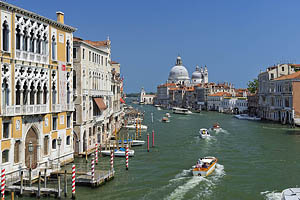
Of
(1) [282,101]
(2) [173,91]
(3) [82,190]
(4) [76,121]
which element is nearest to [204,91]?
(2) [173,91]

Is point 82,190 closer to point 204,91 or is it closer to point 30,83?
point 30,83

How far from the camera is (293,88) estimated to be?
51312mm

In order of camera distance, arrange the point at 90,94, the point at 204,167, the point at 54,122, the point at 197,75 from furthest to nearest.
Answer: the point at 197,75 → the point at 90,94 → the point at 204,167 → the point at 54,122

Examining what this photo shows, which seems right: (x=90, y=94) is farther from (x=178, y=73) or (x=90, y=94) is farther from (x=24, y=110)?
(x=178, y=73)

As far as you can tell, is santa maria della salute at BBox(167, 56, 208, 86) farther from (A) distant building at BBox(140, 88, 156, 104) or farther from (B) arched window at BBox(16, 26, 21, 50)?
(B) arched window at BBox(16, 26, 21, 50)

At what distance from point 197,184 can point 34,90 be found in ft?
31.0

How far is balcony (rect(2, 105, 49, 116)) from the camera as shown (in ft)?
50.9

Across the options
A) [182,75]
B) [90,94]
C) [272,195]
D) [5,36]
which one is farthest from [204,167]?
[182,75]

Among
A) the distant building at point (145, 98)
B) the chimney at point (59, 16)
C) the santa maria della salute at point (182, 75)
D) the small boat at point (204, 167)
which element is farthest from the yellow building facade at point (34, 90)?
the distant building at point (145, 98)

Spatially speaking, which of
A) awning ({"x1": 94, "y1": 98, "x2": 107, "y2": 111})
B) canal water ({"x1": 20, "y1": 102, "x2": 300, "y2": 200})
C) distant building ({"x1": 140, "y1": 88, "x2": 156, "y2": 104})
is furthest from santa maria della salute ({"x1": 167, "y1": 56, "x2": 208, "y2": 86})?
awning ({"x1": 94, "y1": 98, "x2": 107, "y2": 111})

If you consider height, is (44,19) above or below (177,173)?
above

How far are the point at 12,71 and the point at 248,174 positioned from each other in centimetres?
1391

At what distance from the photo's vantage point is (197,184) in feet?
60.2

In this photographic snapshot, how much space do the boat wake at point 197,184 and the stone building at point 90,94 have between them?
743cm
